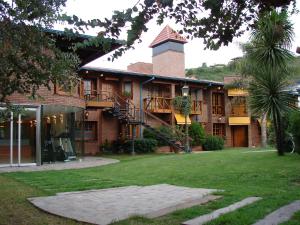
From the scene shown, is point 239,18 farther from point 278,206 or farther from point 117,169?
point 117,169

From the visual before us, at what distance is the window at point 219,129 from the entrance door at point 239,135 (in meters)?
1.23

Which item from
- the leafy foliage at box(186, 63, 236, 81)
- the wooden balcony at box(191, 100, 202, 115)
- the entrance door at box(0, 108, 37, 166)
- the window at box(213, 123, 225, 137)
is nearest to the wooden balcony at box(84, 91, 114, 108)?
the entrance door at box(0, 108, 37, 166)

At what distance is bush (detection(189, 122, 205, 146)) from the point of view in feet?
99.9

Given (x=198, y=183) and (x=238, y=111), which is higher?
(x=238, y=111)

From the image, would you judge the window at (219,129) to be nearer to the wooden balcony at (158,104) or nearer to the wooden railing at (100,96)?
the wooden balcony at (158,104)

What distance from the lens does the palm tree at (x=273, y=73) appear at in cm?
1495

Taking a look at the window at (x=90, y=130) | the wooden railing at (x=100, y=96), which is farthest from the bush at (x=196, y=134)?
the window at (x=90, y=130)

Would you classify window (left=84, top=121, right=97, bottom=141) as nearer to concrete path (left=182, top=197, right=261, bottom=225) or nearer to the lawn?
the lawn

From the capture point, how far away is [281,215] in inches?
247

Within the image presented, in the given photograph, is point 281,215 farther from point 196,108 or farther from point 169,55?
point 169,55

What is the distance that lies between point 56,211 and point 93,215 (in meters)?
0.74

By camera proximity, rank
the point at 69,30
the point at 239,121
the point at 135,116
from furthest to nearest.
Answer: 1. the point at 239,121
2. the point at 135,116
3. the point at 69,30

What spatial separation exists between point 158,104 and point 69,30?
25.4 metres

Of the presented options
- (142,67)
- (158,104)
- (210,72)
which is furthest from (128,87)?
(210,72)
